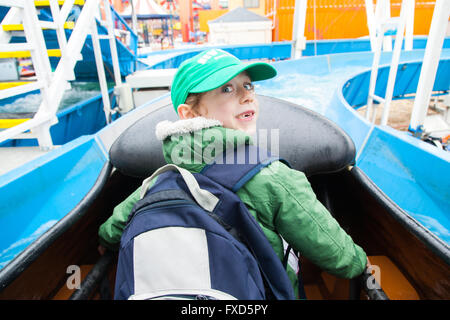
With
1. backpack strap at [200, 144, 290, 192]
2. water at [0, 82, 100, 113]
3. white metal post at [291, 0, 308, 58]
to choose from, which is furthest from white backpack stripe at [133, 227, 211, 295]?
white metal post at [291, 0, 308, 58]

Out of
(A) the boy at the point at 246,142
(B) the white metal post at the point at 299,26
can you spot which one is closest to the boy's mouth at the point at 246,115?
(A) the boy at the point at 246,142

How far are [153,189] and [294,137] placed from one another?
70 cm

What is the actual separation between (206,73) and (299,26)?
428cm

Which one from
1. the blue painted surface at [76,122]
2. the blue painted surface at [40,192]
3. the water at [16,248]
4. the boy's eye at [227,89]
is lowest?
the blue painted surface at [76,122]

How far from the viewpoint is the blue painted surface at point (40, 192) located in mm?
1066

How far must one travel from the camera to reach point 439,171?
1182mm

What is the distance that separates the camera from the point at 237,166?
675mm

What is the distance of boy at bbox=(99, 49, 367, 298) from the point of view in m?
0.69

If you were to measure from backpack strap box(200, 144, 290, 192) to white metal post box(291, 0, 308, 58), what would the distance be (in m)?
4.22

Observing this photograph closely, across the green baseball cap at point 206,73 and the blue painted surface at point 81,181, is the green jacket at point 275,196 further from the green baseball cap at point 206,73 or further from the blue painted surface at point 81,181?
the blue painted surface at point 81,181

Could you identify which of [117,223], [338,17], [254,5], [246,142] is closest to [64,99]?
[117,223]

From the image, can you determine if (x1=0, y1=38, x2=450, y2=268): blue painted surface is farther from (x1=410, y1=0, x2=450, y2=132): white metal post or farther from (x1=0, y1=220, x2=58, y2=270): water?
(x1=410, y1=0, x2=450, y2=132): white metal post

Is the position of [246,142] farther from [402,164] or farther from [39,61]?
[39,61]

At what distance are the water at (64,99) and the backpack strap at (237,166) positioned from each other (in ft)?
10.8
